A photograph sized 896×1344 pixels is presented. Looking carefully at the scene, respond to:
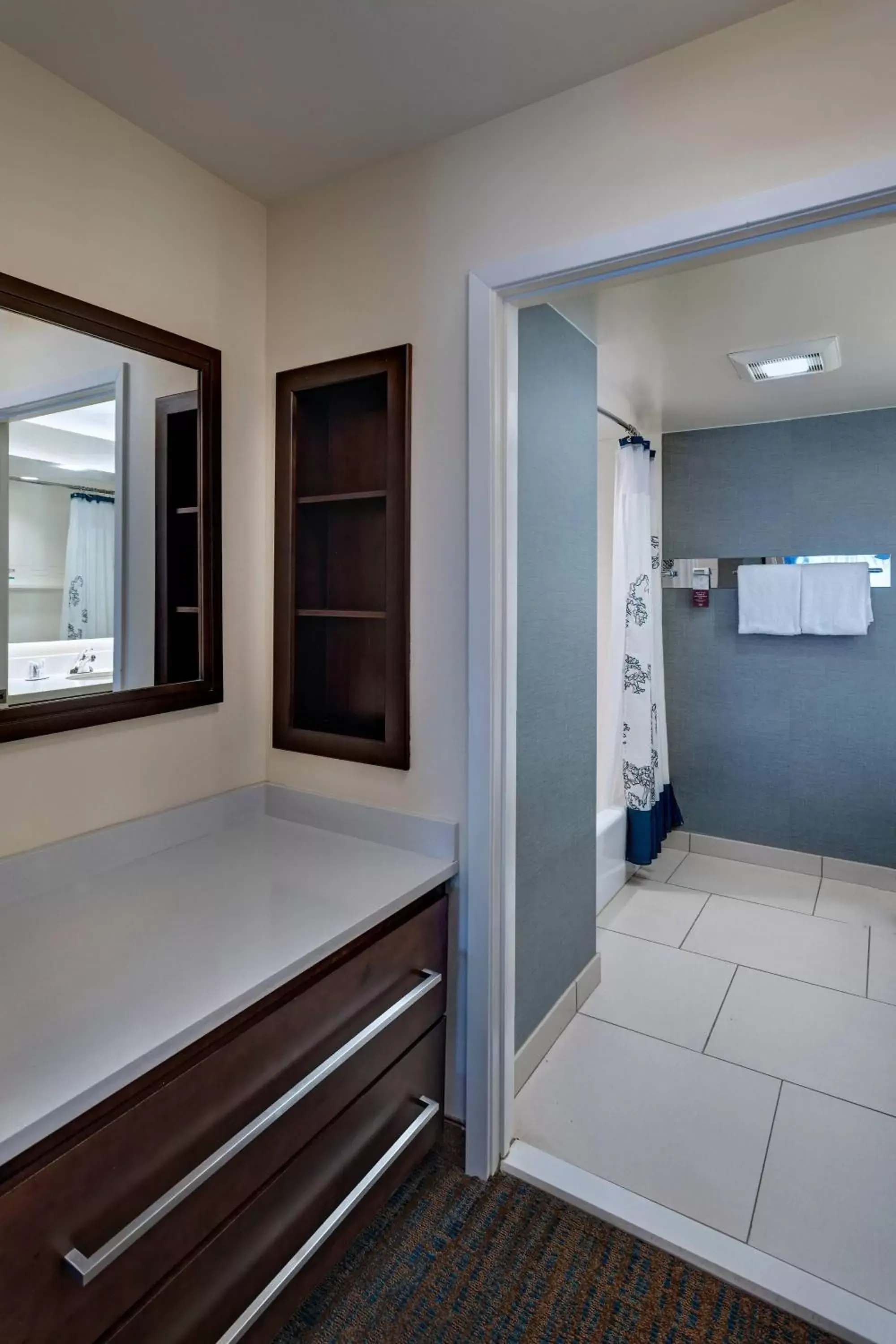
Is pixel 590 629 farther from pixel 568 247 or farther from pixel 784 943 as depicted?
pixel 784 943

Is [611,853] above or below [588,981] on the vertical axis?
above

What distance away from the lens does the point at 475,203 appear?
1651 mm

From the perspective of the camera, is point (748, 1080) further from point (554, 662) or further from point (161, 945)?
point (161, 945)

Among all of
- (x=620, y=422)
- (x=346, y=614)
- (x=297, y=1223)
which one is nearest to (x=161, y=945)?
(x=297, y=1223)

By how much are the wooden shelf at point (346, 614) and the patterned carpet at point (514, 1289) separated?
1.34 meters

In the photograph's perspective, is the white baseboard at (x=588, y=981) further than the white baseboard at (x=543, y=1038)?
Yes

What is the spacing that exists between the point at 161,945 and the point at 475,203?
5.46 ft

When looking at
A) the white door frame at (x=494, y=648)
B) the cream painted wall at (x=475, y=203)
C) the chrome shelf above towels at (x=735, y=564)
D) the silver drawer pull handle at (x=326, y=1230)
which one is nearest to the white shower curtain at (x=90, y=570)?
the cream painted wall at (x=475, y=203)

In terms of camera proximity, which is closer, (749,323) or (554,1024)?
(554,1024)

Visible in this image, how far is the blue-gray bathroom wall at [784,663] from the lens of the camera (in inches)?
138

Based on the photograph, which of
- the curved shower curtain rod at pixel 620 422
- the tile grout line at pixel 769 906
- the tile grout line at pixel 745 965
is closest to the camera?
the tile grout line at pixel 745 965

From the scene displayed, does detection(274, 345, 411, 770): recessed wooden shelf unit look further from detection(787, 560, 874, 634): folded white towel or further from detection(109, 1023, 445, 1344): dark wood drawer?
detection(787, 560, 874, 634): folded white towel

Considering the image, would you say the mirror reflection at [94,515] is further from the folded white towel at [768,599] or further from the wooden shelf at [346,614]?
the folded white towel at [768,599]

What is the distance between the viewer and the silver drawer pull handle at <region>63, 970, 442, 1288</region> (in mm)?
920
